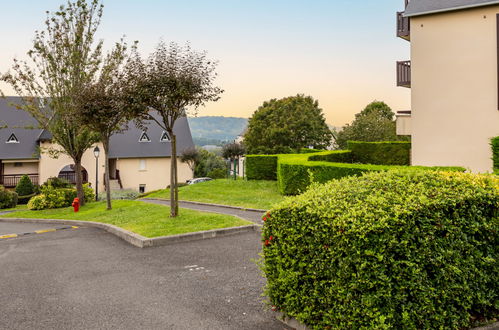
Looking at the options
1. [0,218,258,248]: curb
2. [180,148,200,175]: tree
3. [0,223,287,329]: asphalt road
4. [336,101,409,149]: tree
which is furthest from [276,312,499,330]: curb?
[336,101,409,149]: tree

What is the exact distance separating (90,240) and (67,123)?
38.3 ft

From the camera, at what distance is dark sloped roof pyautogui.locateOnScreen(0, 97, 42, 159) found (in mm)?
40781

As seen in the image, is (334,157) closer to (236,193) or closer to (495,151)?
(236,193)

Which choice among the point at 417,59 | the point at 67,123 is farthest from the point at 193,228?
the point at 417,59

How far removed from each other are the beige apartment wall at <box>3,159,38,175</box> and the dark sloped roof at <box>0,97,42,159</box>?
0.95 meters

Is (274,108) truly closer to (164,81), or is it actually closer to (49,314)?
(164,81)

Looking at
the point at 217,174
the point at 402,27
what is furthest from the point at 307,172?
the point at 217,174

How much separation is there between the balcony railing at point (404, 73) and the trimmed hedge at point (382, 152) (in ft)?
25.0

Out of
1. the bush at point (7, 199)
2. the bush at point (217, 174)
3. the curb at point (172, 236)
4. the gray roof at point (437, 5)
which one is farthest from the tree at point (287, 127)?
the curb at point (172, 236)

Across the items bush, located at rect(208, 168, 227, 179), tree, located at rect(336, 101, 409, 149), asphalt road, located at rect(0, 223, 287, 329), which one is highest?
tree, located at rect(336, 101, 409, 149)

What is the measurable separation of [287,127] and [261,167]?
24741mm

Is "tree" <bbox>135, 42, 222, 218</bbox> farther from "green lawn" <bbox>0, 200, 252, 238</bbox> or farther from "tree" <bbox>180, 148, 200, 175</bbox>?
"tree" <bbox>180, 148, 200, 175</bbox>

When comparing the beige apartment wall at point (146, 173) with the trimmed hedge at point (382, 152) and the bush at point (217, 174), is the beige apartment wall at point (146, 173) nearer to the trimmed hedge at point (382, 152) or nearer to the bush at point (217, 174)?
the bush at point (217, 174)

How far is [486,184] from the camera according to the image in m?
5.05
